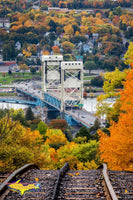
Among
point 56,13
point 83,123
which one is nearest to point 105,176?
point 83,123

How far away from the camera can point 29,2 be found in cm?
6481

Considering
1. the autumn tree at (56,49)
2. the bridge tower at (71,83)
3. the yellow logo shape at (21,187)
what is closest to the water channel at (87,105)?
the bridge tower at (71,83)

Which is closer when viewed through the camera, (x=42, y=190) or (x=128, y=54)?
(x=42, y=190)

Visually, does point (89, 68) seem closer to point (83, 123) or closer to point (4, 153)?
point (83, 123)

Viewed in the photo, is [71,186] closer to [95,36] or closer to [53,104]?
[53,104]

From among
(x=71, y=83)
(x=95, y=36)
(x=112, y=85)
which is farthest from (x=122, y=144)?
(x=95, y=36)

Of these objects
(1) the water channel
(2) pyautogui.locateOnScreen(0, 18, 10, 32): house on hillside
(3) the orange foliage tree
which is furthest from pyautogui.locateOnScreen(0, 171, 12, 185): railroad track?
(2) pyautogui.locateOnScreen(0, 18, 10, 32): house on hillside

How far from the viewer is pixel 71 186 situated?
4031 millimetres

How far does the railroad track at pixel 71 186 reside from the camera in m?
3.65

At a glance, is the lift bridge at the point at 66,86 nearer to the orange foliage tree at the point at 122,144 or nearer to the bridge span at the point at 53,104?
the bridge span at the point at 53,104

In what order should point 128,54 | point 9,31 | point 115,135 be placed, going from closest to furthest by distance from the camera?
1. point 115,135
2. point 128,54
3. point 9,31

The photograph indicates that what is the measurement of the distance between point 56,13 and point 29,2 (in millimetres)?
8620

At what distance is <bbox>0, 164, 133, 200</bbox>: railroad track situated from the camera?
365 centimetres

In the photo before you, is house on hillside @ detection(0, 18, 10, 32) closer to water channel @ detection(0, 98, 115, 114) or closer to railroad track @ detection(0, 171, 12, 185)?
water channel @ detection(0, 98, 115, 114)
